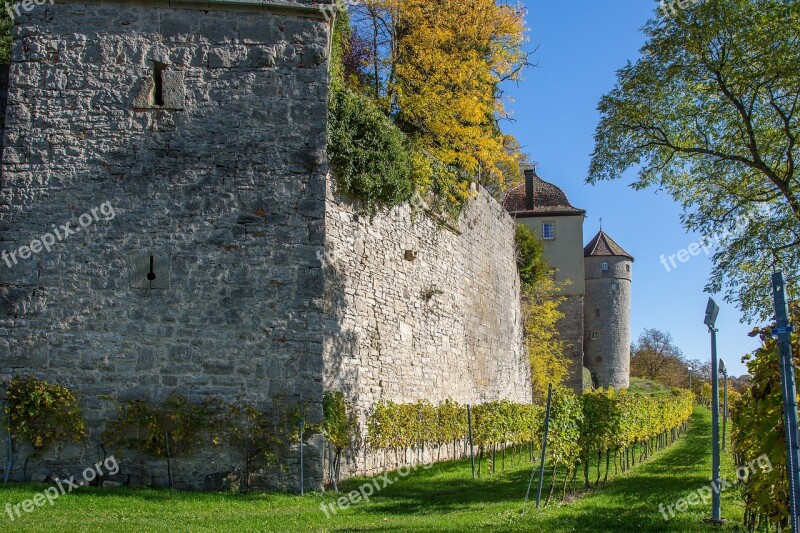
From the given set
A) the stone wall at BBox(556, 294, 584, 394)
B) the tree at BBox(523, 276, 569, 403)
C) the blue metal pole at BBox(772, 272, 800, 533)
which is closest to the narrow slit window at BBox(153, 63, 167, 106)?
the blue metal pole at BBox(772, 272, 800, 533)

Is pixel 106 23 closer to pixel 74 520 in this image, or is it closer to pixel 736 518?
pixel 74 520

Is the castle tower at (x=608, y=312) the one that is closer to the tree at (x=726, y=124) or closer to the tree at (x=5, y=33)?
the tree at (x=726, y=124)

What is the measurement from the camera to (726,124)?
516 inches

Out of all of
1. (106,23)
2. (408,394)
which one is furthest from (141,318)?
(408,394)

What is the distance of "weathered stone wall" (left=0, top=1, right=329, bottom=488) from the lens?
10430mm

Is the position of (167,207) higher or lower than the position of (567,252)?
lower

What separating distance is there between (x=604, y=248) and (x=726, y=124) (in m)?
38.0

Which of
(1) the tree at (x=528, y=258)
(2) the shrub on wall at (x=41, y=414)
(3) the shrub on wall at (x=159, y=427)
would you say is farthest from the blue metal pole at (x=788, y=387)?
(1) the tree at (x=528, y=258)

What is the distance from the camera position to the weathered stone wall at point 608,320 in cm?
4788

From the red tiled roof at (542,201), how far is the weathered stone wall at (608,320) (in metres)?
15.7

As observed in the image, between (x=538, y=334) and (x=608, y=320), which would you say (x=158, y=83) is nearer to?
(x=538, y=334)

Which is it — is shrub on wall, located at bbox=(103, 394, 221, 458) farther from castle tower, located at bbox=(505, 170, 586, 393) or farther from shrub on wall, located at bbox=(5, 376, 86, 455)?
castle tower, located at bbox=(505, 170, 586, 393)

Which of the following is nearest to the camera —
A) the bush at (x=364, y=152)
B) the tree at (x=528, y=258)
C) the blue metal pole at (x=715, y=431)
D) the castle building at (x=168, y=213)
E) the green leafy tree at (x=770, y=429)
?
the green leafy tree at (x=770, y=429)

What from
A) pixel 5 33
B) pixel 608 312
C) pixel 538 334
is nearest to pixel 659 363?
pixel 608 312
